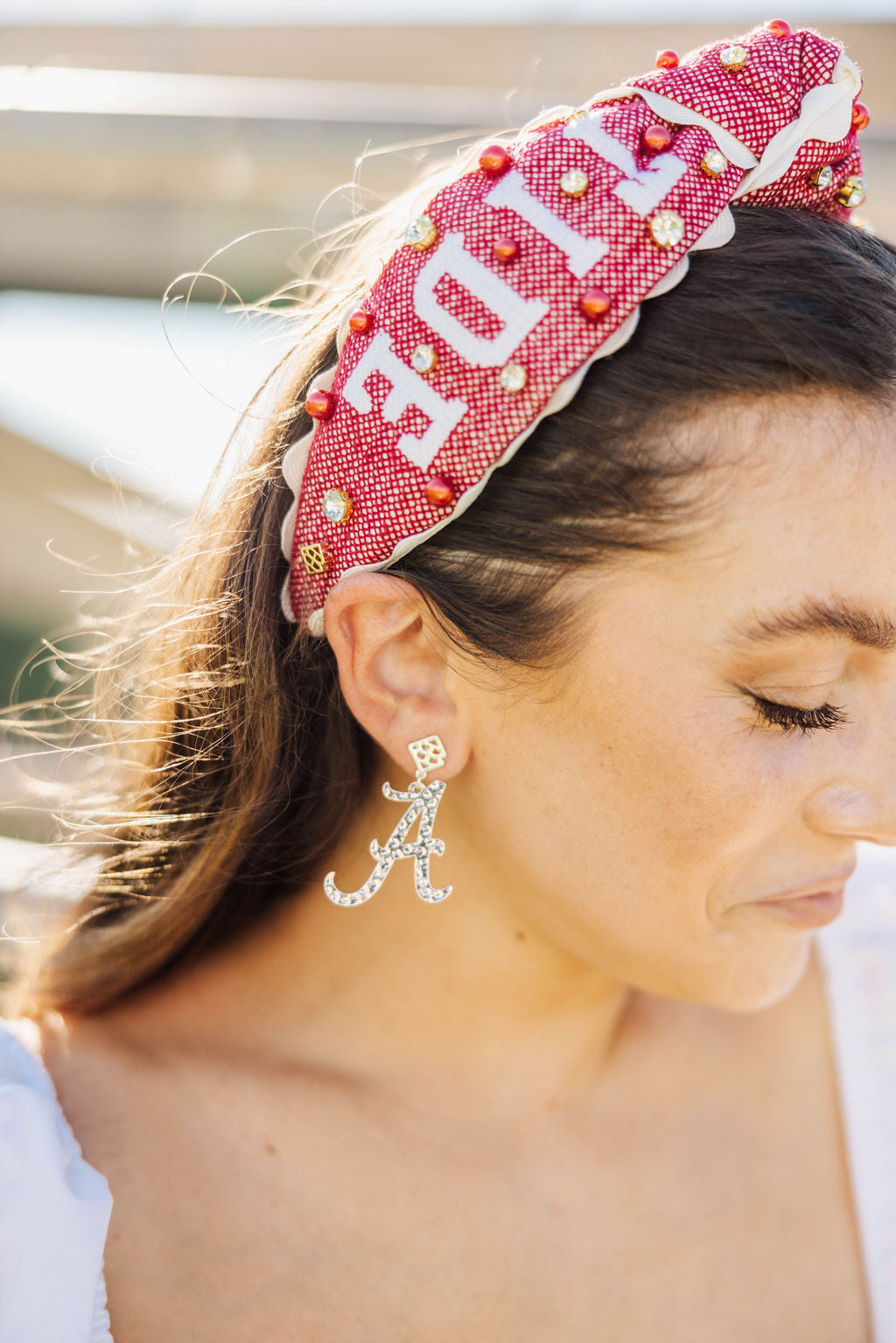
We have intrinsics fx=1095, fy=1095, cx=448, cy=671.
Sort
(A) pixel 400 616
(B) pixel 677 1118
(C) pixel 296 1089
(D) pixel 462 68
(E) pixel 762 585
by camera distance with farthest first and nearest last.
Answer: (D) pixel 462 68
(B) pixel 677 1118
(C) pixel 296 1089
(A) pixel 400 616
(E) pixel 762 585

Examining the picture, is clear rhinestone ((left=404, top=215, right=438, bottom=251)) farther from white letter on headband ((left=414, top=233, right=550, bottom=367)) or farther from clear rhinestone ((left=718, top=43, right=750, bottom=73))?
clear rhinestone ((left=718, top=43, right=750, bottom=73))

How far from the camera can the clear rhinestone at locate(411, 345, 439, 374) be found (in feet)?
3.22

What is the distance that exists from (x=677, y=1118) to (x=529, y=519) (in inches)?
32.2

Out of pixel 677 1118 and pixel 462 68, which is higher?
pixel 462 68

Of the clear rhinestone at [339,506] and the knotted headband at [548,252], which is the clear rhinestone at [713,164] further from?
the clear rhinestone at [339,506]

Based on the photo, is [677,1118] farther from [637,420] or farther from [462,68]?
[462,68]

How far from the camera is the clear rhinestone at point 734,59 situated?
39.3 inches

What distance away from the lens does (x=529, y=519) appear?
1016 millimetres

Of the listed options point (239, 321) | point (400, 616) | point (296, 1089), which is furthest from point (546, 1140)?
point (239, 321)

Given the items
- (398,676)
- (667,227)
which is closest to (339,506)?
(398,676)

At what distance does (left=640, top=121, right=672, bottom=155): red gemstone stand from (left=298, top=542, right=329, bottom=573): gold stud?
48cm

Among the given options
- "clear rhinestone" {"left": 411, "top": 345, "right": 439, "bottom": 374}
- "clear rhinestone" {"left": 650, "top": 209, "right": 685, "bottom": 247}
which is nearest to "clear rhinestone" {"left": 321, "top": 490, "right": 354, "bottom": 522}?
"clear rhinestone" {"left": 411, "top": 345, "right": 439, "bottom": 374}

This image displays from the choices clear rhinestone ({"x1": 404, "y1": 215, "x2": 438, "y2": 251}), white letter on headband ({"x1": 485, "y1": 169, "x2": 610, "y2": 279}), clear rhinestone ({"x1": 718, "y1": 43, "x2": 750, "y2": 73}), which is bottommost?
clear rhinestone ({"x1": 404, "y1": 215, "x2": 438, "y2": 251})

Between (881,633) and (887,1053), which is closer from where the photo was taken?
(881,633)
